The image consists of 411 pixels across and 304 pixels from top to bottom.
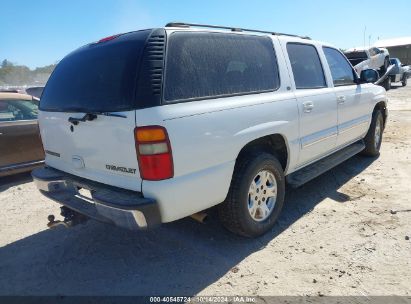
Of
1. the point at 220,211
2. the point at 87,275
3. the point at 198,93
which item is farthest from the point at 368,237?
the point at 87,275

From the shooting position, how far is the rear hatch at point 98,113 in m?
2.63

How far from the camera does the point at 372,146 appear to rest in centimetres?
603

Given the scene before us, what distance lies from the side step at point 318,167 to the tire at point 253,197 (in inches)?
12.2

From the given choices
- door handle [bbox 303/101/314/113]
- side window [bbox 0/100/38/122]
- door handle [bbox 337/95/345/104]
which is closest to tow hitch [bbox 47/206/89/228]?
door handle [bbox 303/101/314/113]

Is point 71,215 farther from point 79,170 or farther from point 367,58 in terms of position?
point 367,58

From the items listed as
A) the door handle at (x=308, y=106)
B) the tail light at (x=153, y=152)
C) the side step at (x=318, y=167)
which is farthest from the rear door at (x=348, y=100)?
the tail light at (x=153, y=152)

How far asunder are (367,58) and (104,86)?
1762cm

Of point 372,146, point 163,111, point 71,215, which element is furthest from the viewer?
point 372,146

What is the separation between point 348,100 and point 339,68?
494mm

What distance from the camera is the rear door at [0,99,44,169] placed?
536 centimetres

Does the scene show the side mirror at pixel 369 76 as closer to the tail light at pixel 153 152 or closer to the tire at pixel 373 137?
the tire at pixel 373 137

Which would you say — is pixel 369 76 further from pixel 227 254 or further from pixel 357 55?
pixel 357 55

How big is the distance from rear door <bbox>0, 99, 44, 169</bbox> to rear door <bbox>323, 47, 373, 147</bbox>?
181 inches

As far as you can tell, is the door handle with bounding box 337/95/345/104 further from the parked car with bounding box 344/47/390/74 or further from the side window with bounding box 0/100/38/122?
the parked car with bounding box 344/47/390/74
